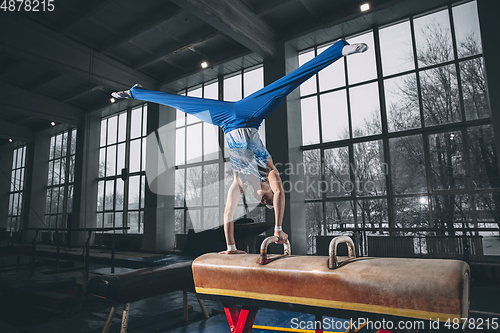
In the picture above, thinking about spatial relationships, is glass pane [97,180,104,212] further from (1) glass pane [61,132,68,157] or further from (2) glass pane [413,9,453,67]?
(2) glass pane [413,9,453,67]

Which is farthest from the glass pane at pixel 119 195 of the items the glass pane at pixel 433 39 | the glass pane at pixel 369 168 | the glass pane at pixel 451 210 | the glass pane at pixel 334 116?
the glass pane at pixel 433 39

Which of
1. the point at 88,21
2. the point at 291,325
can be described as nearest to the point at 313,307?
the point at 291,325

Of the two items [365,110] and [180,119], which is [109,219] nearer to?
[180,119]

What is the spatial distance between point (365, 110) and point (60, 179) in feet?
20.8

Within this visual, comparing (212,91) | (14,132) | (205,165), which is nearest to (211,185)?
(205,165)

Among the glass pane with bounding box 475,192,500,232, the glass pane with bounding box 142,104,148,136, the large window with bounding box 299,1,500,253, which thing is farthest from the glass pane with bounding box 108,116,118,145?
the glass pane with bounding box 475,192,500,232

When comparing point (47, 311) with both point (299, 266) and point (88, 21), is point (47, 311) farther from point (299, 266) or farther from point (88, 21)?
point (88, 21)

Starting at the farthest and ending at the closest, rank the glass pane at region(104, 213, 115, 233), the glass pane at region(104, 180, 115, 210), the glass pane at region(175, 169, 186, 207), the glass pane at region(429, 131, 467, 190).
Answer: the glass pane at region(104, 180, 115, 210)
the glass pane at region(104, 213, 115, 233)
the glass pane at region(175, 169, 186, 207)
the glass pane at region(429, 131, 467, 190)

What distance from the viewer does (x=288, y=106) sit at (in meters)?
7.30

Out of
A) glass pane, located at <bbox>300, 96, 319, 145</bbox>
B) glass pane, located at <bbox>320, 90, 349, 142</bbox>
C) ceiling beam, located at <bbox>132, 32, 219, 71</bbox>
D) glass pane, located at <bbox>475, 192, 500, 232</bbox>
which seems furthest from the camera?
glass pane, located at <bbox>300, 96, 319, 145</bbox>

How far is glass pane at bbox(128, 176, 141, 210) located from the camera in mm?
10320

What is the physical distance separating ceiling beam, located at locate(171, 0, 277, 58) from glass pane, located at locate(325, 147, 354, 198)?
2.94m

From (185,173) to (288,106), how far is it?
432 centimetres

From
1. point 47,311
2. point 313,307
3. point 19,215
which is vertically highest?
point 19,215
